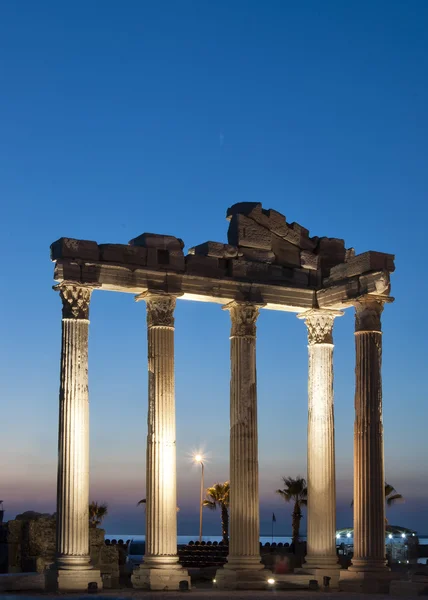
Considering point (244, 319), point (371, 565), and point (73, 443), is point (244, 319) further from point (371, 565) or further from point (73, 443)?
point (371, 565)

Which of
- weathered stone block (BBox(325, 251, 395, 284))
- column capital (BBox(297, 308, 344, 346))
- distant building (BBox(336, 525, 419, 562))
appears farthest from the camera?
distant building (BBox(336, 525, 419, 562))

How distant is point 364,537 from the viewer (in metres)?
43.9

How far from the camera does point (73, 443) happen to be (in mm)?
41125

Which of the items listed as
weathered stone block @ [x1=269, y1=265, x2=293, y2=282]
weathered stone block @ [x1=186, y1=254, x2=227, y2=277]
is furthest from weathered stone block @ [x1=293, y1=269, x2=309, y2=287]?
weathered stone block @ [x1=186, y1=254, x2=227, y2=277]

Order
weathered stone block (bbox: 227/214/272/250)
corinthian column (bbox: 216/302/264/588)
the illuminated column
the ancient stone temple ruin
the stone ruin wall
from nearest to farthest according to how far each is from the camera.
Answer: the ancient stone temple ruin → corinthian column (bbox: 216/302/264/588) → the illuminated column → weathered stone block (bbox: 227/214/272/250) → the stone ruin wall

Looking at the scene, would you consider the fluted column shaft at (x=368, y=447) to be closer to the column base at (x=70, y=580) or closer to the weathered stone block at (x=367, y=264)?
the weathered stone block at (x=367, y=264)

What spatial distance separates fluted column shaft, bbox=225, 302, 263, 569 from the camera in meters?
44.9

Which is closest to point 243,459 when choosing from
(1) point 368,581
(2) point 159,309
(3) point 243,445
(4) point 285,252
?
(3) point 243,445

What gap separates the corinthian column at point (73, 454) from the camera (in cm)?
4050

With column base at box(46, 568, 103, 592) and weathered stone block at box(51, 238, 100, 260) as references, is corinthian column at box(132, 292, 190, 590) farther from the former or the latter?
weathered stone block at box(51, 238, 100, 260)

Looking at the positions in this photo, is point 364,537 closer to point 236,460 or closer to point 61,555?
point 236,460

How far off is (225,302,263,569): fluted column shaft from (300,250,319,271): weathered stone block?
3.57 m

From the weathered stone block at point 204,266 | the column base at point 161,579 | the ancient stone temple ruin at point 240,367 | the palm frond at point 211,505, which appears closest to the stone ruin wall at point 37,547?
the column base at point 161,579

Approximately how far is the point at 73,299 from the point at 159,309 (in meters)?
3.70
